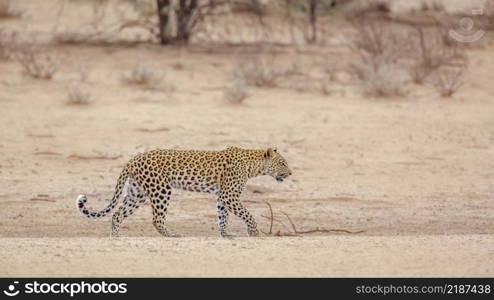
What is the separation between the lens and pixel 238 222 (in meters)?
14.0

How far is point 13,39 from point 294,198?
938 centimetres

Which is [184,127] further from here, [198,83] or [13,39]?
[13,39]

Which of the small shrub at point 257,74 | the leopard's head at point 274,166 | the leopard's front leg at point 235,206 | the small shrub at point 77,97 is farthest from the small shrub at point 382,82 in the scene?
the leopard's front leg at point 235,206

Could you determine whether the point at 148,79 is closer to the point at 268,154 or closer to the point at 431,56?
the point at 431,56

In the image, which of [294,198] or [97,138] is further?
[97,138]

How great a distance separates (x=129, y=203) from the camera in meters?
12.3

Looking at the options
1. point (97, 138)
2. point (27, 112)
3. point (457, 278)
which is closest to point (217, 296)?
point (457, 278)

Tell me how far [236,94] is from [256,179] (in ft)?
12.8

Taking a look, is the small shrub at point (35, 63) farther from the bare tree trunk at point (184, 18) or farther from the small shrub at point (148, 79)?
the bare tree trunk at point (184, 18)

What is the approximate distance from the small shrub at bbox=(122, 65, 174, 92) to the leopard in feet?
26.4

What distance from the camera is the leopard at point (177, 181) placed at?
12.1m

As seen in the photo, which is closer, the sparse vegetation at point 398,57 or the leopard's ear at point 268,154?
the leopard's ear at point 268,154

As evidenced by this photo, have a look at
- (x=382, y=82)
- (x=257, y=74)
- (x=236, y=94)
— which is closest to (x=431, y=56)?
(x=382, y=82)

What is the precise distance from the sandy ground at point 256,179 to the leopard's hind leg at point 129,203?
61 cm
